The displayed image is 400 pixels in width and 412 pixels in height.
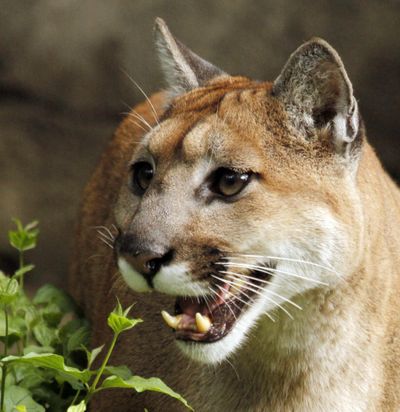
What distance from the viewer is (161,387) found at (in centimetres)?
321

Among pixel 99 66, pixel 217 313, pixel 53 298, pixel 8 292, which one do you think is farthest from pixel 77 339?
pixel 99 66

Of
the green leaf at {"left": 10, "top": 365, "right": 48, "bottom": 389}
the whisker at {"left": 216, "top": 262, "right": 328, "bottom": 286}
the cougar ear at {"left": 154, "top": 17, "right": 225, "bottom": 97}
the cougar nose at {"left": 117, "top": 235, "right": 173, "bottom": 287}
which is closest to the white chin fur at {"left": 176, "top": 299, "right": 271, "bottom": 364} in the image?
the whisker at {"left": 216, "top": 262, "right": 328, "bottom": 286}

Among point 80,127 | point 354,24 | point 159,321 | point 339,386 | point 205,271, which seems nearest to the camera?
point 205,271

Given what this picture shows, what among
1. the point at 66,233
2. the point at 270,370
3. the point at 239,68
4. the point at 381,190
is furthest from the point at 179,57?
the point at 66,233

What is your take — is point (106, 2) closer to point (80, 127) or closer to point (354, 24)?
point (80, 127)

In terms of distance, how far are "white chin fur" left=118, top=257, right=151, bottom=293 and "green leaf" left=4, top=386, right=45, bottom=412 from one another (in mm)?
589

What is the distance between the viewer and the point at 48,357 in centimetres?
315

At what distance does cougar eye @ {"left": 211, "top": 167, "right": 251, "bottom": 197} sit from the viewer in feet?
10.8

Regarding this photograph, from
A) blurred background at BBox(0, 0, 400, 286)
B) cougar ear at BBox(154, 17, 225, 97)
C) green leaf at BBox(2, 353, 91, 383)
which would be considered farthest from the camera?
blurred background at BBox(0, 0, 400, 286)

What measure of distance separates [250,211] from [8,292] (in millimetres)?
863

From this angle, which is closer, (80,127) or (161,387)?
(161,387)

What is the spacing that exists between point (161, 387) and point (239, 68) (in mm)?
3726

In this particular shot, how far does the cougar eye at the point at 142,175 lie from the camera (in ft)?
11.7

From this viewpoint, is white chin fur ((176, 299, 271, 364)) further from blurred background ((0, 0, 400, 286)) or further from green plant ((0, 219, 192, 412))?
blurred background ((0, 0, 400, 286))
